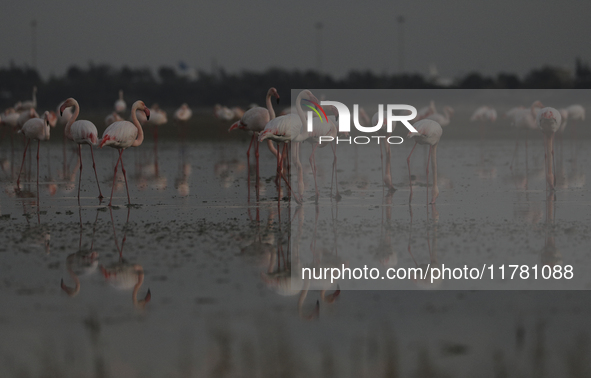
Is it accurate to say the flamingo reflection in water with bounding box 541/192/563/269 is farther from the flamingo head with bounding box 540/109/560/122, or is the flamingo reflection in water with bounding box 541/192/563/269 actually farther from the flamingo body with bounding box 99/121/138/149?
the flamingo body with bounding box 99/121/138/149

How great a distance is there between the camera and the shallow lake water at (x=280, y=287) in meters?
3.99

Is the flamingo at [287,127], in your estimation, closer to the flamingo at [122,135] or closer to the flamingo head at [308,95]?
the flamingo head at [308,95]

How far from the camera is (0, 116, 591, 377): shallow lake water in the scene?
3.99 m

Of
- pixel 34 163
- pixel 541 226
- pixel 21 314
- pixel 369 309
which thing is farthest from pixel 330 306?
pixel 34 163

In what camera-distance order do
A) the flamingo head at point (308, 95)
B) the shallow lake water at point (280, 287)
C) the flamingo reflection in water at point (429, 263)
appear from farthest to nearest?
1. the flamingo head at point (308, 95)
2. the flamingo reflection in water at point (429, 263)
3. the shallow lake water at point (280, 287)

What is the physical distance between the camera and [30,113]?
17.9 m

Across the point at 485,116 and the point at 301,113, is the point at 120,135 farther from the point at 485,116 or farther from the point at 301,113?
the point at 485,116

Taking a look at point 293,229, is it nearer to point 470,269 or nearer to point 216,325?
point 470,269

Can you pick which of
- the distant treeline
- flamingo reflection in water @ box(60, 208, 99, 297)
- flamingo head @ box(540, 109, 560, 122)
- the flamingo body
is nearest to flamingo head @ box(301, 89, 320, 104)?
the flamingo body

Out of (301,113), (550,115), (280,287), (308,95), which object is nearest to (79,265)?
(280,287)

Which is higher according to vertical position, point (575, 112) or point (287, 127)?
point (575, 112)

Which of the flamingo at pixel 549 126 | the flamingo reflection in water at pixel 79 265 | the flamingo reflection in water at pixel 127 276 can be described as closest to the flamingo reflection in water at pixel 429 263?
the flamingo reflection in water at pixel 127 276

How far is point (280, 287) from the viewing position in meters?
5.46

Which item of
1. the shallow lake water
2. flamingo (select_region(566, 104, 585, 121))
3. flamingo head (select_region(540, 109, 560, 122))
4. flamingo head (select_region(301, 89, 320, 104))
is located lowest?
the shallow lake water
